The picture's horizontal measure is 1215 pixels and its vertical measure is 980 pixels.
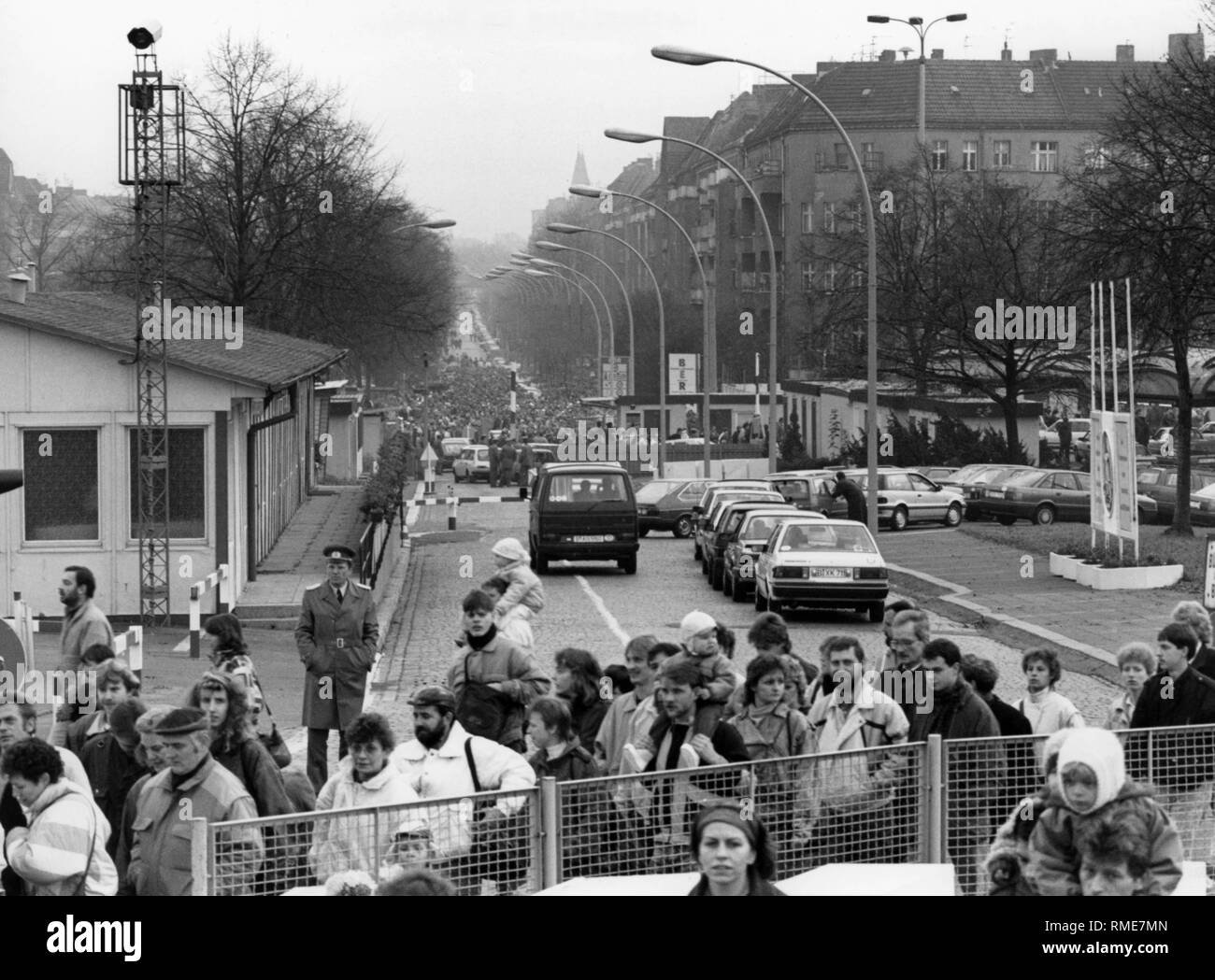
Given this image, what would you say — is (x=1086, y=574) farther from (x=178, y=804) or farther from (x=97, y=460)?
(x=178, y=804)

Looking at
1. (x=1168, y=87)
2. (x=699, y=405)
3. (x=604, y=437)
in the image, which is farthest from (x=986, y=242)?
(x=699, y=405)

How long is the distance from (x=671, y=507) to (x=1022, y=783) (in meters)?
37.2

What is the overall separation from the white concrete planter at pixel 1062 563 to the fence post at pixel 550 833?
83.2 ft

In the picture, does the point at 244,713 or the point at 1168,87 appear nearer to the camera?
the point at 244,713

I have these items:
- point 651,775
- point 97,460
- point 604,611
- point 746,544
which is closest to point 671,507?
point 746,544

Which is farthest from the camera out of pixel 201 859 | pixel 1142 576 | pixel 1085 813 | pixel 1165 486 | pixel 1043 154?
pixel 1043 154

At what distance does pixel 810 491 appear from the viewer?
146 feet

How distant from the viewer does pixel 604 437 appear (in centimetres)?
7088

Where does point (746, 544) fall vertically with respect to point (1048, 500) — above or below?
below

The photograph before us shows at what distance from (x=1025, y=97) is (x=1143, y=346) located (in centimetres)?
6008

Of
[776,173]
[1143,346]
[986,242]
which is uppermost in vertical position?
[776,173]

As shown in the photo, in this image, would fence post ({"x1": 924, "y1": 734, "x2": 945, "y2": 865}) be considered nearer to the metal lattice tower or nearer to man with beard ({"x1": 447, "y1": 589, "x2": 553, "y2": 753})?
man with beard ({"x1": 447, "y1": 589, "x2": 553, "y2": 753})

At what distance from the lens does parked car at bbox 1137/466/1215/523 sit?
4772 centimetres
